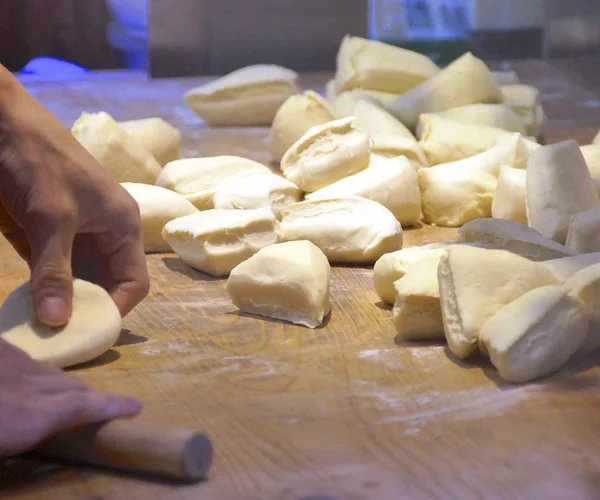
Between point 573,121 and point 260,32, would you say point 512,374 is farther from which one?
point 260,32

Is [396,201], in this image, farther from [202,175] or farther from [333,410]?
[333,410]

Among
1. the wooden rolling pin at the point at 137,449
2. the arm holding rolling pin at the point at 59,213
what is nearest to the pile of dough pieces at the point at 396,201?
the arm holding rolling pin at the point at 59,213

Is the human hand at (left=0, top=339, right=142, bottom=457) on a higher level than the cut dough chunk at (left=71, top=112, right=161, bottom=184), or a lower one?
higher

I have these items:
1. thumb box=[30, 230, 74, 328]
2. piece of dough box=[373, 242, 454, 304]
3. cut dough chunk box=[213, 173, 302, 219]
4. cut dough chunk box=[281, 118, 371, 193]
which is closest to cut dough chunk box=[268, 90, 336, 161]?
cut dough chunk box=[281, 118, 371, 193]

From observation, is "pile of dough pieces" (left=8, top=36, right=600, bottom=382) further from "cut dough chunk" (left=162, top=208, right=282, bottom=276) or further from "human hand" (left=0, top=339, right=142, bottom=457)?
"human hand" (left=0, top=339, right=142, bottom=457)

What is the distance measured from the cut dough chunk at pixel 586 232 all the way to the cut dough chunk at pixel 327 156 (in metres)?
0.50

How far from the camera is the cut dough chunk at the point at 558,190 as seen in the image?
135 centimetres

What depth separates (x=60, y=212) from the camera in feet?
3.23

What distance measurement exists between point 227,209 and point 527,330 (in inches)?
26.9

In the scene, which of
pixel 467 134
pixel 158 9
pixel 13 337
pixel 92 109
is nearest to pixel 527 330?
pixel 13 337

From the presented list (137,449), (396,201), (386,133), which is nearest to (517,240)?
(396,201)

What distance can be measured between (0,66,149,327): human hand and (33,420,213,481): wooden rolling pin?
0.75ft

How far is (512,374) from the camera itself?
94cm

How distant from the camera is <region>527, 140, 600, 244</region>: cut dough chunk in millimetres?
1354
